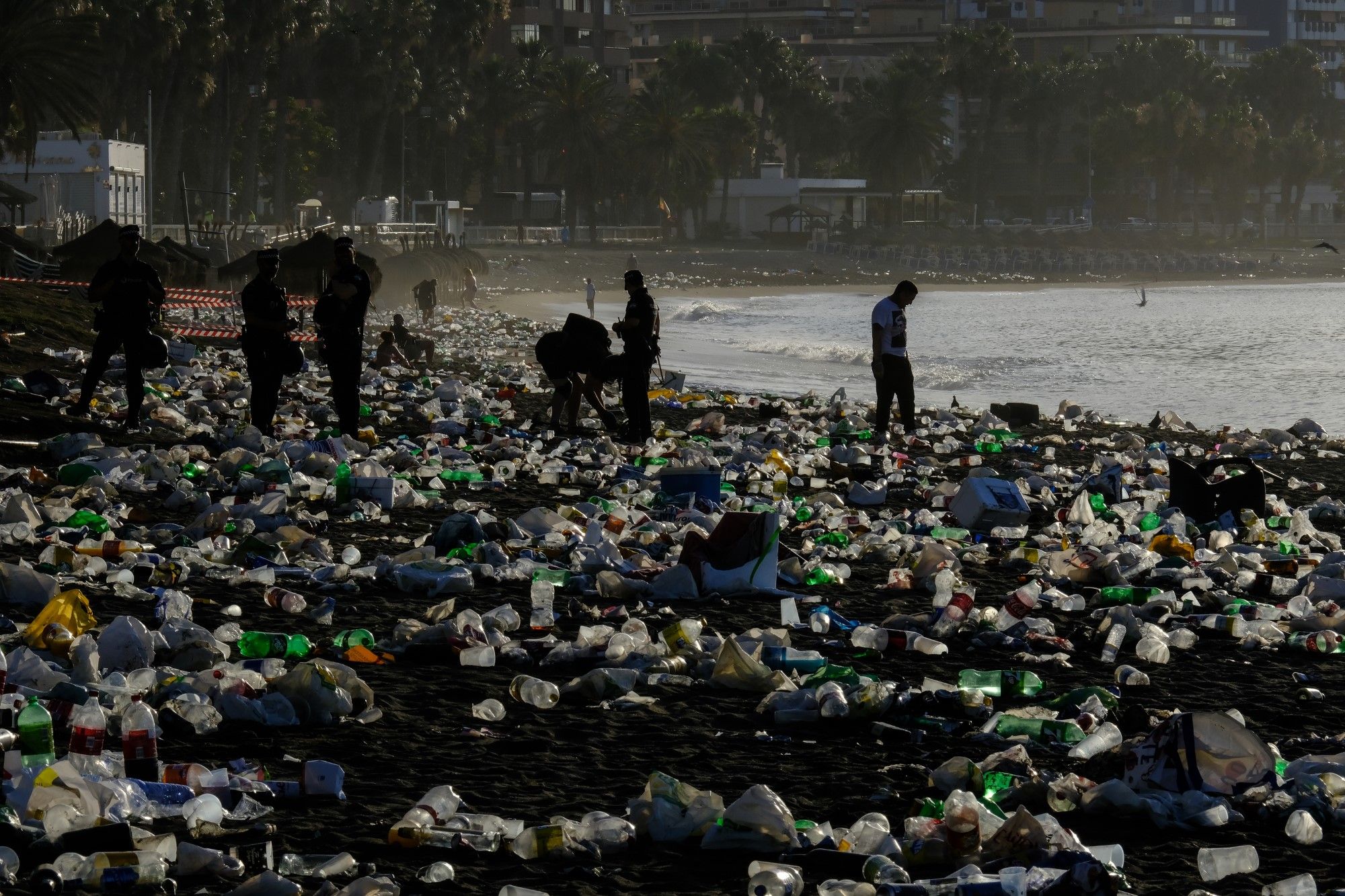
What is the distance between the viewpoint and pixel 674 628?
237 inches

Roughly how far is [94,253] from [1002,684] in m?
22.7

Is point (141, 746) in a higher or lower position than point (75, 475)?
lower

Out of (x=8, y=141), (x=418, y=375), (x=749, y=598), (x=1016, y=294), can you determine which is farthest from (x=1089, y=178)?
(x=749, y=598)

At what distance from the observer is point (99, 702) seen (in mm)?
4898

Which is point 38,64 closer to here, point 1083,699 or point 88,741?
point 88,741

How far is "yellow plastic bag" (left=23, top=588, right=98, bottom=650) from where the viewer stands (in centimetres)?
550

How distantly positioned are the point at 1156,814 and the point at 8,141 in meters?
38.6

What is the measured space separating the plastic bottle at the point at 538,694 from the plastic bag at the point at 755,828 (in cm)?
136

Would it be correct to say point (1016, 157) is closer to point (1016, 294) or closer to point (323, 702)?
point (1016, 294)

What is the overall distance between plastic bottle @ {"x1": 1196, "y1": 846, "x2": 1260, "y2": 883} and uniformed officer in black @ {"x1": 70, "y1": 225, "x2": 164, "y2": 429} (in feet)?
28.5

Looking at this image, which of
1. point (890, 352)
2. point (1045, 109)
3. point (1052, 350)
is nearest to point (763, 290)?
point (1052, 350)

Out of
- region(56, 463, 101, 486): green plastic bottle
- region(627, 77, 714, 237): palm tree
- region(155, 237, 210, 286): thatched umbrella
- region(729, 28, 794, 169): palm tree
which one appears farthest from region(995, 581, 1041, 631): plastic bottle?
region(729, 28, 794, 169): palm tree

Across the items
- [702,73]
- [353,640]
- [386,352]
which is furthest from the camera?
[702,73]

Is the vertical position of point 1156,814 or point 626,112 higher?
point 626,112
